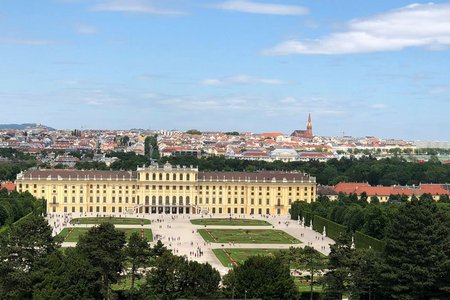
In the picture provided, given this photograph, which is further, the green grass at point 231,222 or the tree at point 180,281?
the green grass at point 231,222

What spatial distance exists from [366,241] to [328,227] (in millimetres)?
13731

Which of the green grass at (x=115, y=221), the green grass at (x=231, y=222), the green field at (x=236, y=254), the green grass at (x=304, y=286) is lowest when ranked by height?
the green grass at (x=231, y=222)

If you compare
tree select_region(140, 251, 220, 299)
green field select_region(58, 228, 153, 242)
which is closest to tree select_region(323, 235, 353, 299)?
tree select_region(140, 251, 220, 299)

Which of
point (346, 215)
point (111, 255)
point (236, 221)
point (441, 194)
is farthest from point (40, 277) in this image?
point (441, 194)

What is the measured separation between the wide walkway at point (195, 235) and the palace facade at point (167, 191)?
16.2ft

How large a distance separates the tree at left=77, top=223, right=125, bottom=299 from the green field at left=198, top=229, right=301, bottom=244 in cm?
2660

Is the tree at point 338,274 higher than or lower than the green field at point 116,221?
higher

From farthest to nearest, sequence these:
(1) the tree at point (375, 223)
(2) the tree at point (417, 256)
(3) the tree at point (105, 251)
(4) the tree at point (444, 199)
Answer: (4) the tree at point (444, 199)
(1) the tree at point (375, 223)
(3) the tree at point (105, 251)
(2) the tree at point (417, 256)

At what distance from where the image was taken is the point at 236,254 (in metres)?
57.2

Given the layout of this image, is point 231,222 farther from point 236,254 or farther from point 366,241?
point 366,241

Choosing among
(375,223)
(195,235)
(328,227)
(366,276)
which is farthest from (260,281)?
(328,227)

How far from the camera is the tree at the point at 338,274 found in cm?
3856

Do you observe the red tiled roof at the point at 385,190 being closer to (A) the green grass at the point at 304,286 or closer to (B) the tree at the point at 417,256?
(A) the green grass at the point at 304,286

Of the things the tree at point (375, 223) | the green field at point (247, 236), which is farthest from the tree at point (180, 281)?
the green field at point (247, 236)
